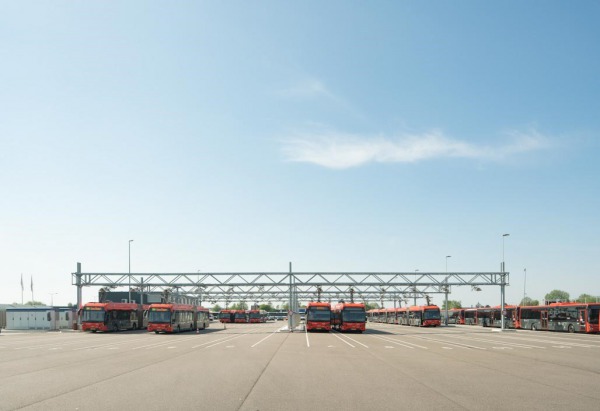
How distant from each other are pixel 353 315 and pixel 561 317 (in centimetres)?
2062

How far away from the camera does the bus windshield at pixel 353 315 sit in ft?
176

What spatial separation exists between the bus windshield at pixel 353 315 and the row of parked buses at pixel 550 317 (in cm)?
1937

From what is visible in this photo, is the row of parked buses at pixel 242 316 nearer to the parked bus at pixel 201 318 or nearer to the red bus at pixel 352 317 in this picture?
the parked bus at pixel 201 318

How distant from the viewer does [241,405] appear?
11930 mm

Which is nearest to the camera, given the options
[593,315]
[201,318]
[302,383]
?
[302,383]

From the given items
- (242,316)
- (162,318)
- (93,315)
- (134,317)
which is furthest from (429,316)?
(242,316)

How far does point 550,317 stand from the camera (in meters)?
57.8

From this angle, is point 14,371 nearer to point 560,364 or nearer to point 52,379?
point 52,379

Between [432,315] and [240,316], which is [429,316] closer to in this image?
[432,315]

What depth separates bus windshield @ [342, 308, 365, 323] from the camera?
5369 cm

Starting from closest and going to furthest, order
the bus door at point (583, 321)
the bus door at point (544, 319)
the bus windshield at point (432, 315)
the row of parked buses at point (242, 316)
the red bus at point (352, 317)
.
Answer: the bus door at point (583, 321) → the red bus at point (352, 317) → the bus door at point (544, 319) → the bus windshield at point (432, 315) → the row of parked buses at point (242, 316)

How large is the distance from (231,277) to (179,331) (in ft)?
62.9

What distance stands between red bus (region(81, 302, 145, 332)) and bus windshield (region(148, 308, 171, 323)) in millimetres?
6342

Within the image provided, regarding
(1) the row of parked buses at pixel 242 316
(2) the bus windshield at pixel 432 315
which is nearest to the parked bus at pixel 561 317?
(2) the bus windshield at pixel 432 315
